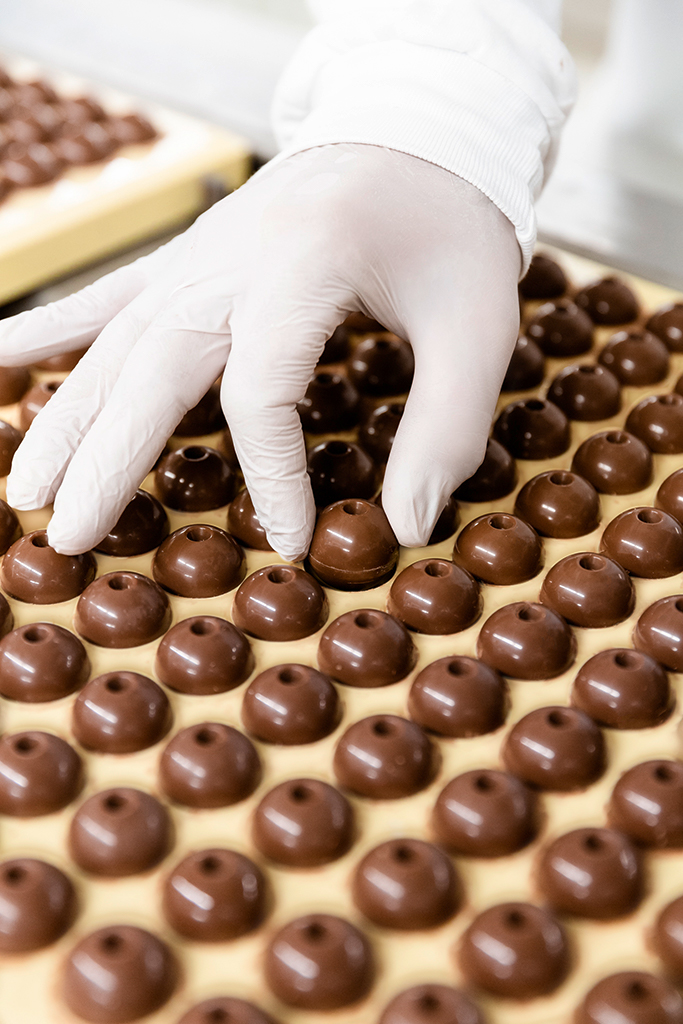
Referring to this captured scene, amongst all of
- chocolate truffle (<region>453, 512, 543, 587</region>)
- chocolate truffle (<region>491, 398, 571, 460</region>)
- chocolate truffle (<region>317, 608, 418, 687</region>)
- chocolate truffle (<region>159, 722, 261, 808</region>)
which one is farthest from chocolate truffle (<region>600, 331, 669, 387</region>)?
chocolate truffle (<region>159, 722, 261, 808</region>)

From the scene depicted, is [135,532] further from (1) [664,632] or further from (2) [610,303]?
(2) [610,303]

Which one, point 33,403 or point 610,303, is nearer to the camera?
point 33,403

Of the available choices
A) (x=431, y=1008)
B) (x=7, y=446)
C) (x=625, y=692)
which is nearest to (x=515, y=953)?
(x=431, y=1008)

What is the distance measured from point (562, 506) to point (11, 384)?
0.76m

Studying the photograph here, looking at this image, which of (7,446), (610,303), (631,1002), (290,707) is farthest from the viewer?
(610,303)

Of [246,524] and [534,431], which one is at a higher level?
[534,431]

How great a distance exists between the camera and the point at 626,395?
1368mm

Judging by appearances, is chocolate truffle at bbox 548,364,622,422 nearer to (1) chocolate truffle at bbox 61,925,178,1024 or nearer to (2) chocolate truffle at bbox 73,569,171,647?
(2) chocolate truffle at bbox 73,569,171,647

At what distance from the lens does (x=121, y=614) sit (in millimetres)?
1011

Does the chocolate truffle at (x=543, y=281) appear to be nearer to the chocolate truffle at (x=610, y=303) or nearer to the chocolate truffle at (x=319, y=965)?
the chocolate truffle at (x=610, y=303)

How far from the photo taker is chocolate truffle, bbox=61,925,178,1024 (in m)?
0.71

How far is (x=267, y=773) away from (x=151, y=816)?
0.12 metres

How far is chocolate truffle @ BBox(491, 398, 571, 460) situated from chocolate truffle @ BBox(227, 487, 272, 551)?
348 mm

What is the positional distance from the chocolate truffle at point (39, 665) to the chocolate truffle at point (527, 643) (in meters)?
0.41
